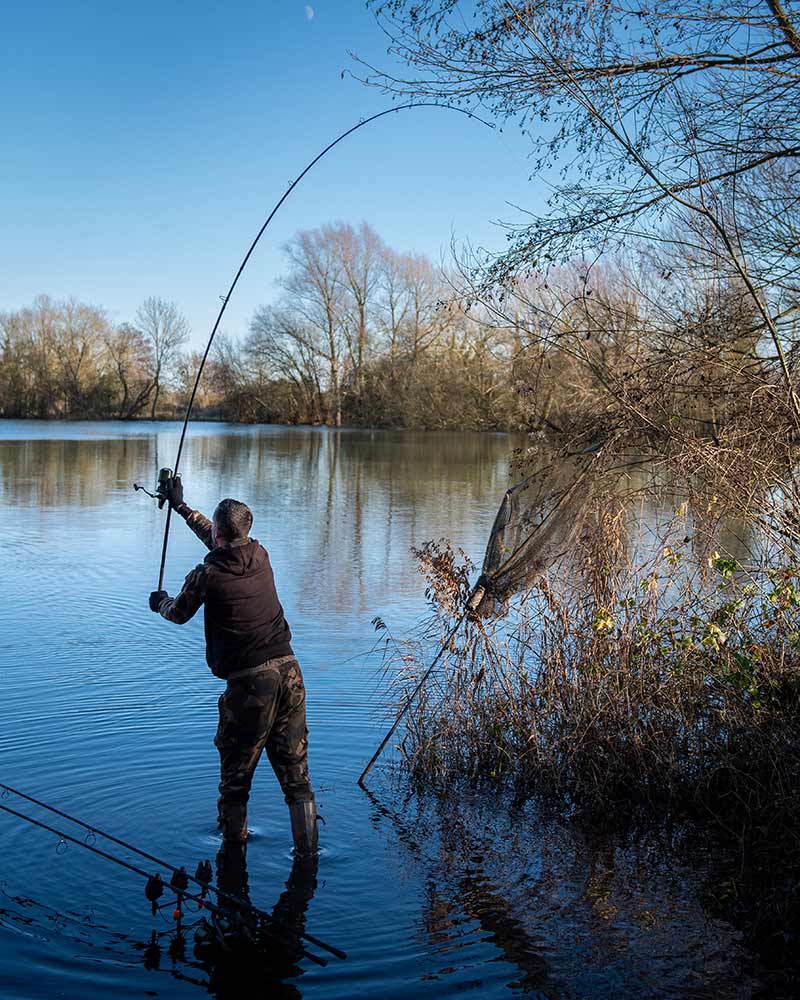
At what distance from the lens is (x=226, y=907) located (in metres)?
5.27

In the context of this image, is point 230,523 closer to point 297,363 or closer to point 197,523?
point 197,523

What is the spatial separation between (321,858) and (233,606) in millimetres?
1632

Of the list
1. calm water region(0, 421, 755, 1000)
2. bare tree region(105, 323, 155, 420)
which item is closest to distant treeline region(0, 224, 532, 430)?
bare tree region(105, 323, 155, 420)

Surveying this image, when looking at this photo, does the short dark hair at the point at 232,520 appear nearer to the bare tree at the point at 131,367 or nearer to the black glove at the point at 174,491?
the black glove at the point at 174,491

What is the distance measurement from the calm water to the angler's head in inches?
73.5

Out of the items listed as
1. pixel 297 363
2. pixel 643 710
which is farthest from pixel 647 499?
pixel 297 363

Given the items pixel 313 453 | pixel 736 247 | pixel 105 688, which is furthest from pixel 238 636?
pixel 313 453

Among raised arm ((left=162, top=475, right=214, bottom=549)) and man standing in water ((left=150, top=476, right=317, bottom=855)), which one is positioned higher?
raised arm ((left=162, top=475, right=214, bottom=549))

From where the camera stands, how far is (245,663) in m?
→ 5.61

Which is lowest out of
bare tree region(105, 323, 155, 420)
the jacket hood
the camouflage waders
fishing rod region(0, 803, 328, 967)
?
fishing rod region(0, 803, 328, 967)

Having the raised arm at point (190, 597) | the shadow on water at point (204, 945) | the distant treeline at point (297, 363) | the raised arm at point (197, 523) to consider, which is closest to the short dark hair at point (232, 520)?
the raised arm at point (190, 597)

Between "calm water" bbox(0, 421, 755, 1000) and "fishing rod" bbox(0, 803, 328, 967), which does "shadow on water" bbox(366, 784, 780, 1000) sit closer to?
"calm water" bbox(0, 421, 755, 1000)

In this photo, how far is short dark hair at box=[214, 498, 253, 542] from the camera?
557 centimetres

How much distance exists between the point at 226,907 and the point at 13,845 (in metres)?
1.54
